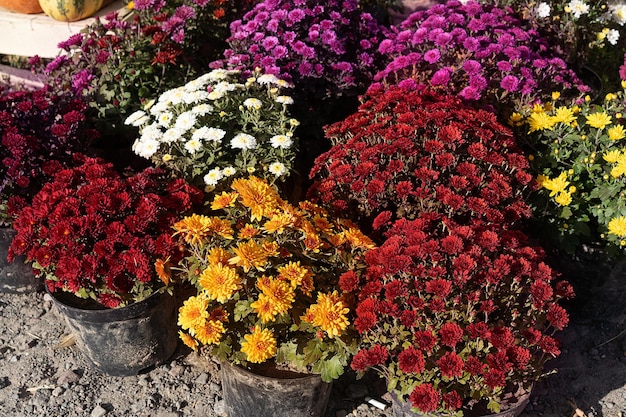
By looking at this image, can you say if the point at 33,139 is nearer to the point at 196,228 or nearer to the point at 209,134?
the point at 209,134

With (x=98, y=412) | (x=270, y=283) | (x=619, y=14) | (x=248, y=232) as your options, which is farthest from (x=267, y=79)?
(x=619, y=14)

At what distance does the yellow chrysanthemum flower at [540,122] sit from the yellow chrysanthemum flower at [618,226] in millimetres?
610

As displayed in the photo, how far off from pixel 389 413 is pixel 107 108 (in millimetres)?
2444

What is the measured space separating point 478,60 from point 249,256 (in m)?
2.06

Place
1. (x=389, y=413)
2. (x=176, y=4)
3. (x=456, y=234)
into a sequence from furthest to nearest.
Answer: (x=176, y=4)
(x=389, y=413)
(x=456, y=234)

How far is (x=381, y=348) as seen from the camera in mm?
2223

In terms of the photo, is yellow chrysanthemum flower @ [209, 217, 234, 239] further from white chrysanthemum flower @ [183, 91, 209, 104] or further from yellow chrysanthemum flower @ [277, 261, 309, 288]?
white chrysanthemum flower @ [183, 91, 209, 104]

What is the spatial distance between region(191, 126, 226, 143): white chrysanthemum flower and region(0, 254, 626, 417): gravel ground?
1163 millimetres

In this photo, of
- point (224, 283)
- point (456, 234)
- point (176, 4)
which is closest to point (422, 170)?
point (456, 234)

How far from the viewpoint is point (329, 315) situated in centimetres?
227

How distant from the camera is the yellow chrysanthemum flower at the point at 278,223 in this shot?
7.90 ft

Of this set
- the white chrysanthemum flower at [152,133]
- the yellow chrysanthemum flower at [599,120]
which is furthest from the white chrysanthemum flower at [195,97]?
the yellow chrysanthemum flower at [599,120]

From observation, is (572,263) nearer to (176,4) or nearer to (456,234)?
(456,234)

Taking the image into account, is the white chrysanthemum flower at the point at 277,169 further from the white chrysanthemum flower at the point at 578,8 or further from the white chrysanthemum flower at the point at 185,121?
the white chrysanthemum flower at the point at 578,8
